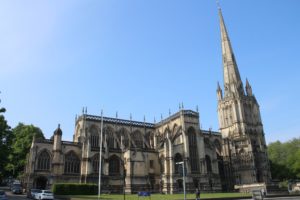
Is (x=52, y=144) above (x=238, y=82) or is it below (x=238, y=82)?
below

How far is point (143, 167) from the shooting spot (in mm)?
50562

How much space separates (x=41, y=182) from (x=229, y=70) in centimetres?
5345

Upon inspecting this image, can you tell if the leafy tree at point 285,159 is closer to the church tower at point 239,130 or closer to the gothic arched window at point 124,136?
the church tower at point 239,130

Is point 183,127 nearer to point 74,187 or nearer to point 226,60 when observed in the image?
point 74,187

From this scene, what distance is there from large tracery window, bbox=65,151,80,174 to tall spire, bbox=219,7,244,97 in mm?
42368

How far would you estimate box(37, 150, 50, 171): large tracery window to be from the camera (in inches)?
1765

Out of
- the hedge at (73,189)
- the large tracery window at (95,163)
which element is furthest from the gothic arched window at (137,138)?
the hedge at (73,189)

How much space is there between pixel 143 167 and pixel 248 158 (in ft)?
78.6

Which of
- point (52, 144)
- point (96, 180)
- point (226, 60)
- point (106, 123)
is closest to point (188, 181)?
point (96, 180)

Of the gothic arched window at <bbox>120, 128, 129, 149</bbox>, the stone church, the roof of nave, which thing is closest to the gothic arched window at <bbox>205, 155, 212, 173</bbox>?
the stone church

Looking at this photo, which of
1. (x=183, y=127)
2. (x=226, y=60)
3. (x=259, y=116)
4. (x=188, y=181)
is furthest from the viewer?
(x=226, y=60)

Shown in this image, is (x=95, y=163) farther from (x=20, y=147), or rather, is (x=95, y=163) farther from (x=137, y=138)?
(x=20, y=147)

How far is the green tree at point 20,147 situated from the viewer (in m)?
51.8

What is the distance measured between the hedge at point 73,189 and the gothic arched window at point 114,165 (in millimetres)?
7805
